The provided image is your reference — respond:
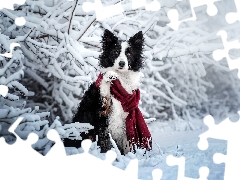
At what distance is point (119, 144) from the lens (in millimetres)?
2951

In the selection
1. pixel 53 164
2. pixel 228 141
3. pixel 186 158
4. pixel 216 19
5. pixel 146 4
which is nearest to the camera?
pixel 53 164

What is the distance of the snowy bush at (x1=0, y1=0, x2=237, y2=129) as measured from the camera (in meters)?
3.05

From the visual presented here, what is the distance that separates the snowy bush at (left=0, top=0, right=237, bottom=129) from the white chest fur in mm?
245

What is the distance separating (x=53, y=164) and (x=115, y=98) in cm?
105

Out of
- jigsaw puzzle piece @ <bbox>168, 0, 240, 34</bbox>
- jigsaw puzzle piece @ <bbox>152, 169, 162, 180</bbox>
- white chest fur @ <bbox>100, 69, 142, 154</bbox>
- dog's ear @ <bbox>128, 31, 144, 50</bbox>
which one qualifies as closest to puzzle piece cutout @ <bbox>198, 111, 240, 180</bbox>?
jigsaw puzzle piece @ <bbox>152, 169, 162, 180</bbox>

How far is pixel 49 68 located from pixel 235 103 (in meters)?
2.68

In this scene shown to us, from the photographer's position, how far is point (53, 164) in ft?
6.34

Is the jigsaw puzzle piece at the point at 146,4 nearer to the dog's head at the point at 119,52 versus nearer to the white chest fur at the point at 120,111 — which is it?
the dog's head at the point at 119,52

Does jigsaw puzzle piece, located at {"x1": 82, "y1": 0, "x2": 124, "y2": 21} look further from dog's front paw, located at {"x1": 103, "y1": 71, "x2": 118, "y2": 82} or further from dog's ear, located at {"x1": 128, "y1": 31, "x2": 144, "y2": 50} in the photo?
dog's front paw, located at {"x1": 103, "y1": 71, "x2": 118, "y2": 82}

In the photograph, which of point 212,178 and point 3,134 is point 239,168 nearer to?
point 212,178

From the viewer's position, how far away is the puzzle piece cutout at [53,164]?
1841mm

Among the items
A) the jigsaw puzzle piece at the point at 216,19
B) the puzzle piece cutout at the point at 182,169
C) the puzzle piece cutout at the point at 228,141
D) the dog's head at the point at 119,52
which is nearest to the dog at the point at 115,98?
the dog's head at the point at 119,52

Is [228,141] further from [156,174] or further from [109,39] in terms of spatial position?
[109,39]

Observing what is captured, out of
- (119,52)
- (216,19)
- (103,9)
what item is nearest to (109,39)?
(119,52)
